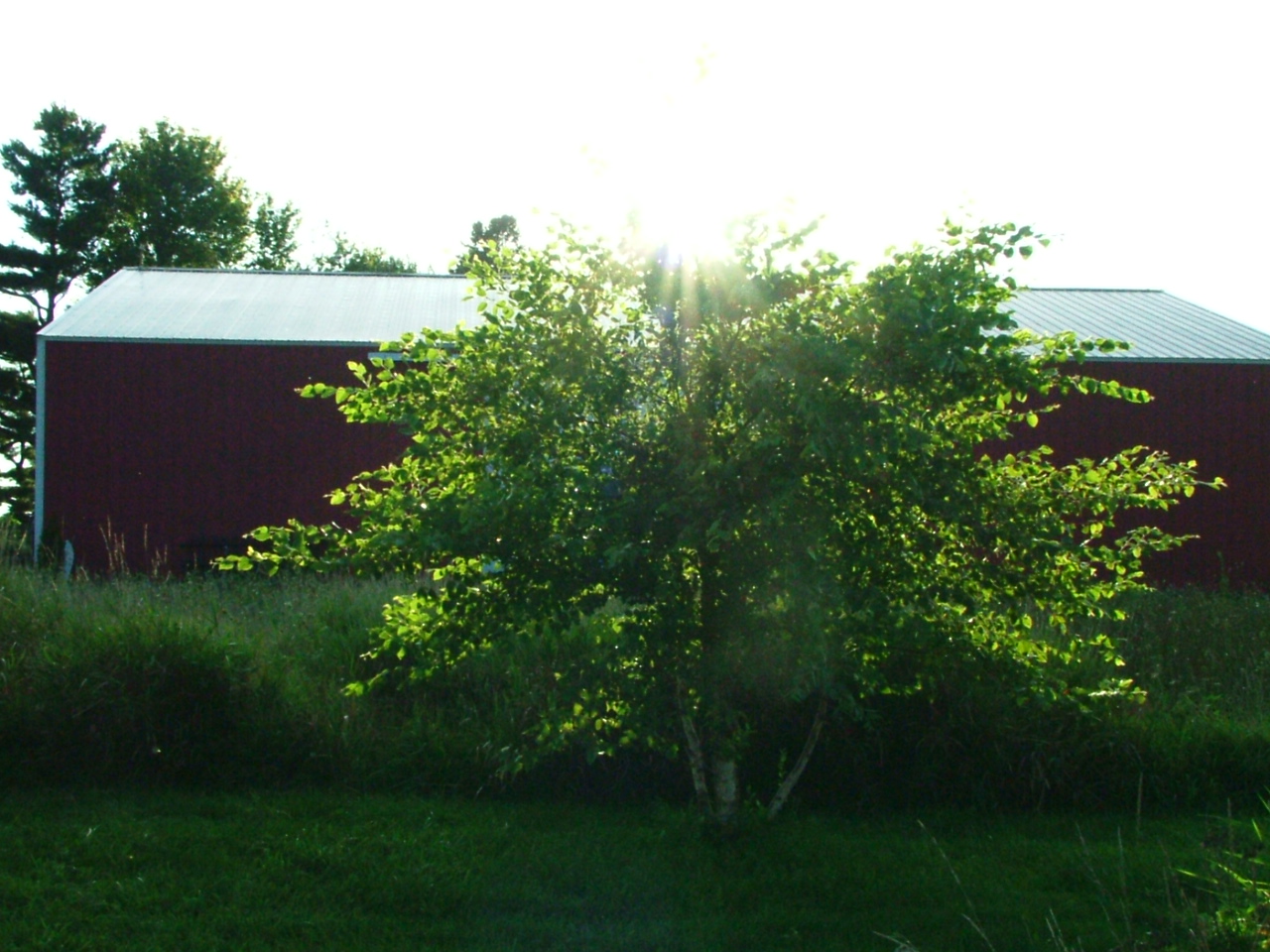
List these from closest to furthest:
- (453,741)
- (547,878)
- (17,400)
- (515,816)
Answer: (547,878) → (515,816) → (453,741) → (17,400)

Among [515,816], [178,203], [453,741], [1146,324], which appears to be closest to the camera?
[515,816]

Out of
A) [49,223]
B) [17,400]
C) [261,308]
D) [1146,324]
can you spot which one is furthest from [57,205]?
[1146,324]

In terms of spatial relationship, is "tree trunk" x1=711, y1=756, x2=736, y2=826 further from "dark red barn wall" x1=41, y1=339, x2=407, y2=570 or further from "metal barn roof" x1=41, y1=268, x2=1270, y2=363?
"dark red barn wall" x1=41, y1=339, x2=407, y2=570

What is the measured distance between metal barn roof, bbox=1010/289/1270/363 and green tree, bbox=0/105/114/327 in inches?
1086

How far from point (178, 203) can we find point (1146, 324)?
35078mm

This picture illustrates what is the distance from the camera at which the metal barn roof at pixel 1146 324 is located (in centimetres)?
1721

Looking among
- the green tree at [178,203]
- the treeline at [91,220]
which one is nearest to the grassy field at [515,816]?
the treeline at [91,220]

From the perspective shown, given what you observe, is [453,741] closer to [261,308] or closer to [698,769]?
[698,769]

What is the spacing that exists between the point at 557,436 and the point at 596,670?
1.07 m

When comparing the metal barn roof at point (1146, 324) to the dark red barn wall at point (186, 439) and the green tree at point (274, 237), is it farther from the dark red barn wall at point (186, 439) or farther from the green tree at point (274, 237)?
the green tree at point (274, 237)

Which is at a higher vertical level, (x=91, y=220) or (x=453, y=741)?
(x=91, y=220)

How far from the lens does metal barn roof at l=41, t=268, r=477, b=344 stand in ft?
56.0

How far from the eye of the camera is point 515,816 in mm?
6203

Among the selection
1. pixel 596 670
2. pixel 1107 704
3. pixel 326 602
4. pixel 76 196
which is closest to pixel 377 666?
pixel 326 602
